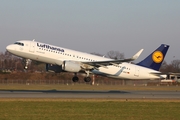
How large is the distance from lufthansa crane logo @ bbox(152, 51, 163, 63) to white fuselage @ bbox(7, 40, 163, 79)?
3745mm

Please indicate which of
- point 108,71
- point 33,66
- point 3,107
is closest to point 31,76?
point 33,66

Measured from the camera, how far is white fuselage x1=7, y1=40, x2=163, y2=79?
45.1m

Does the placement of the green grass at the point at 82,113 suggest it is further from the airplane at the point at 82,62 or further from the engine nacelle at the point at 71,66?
the engine nacelle at the point at 71,66

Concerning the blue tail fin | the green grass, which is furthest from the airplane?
the green grass

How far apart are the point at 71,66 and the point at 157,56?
46.2 ft

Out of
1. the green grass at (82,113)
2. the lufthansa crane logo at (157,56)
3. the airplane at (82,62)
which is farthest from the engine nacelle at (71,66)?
the green grass at (82,113)

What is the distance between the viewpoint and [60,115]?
23547mm

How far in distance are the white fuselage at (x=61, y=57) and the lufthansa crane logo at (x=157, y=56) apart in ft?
12.3

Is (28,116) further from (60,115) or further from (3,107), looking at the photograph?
(3,107)

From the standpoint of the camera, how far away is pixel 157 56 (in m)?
55.0

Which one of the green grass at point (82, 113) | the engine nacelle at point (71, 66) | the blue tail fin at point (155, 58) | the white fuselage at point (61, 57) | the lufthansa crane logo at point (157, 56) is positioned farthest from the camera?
the lufthansa crane logo at point (157, 56)

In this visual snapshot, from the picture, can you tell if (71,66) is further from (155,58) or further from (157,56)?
(157,56)

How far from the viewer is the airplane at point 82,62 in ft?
148

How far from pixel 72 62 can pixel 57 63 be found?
171cm
